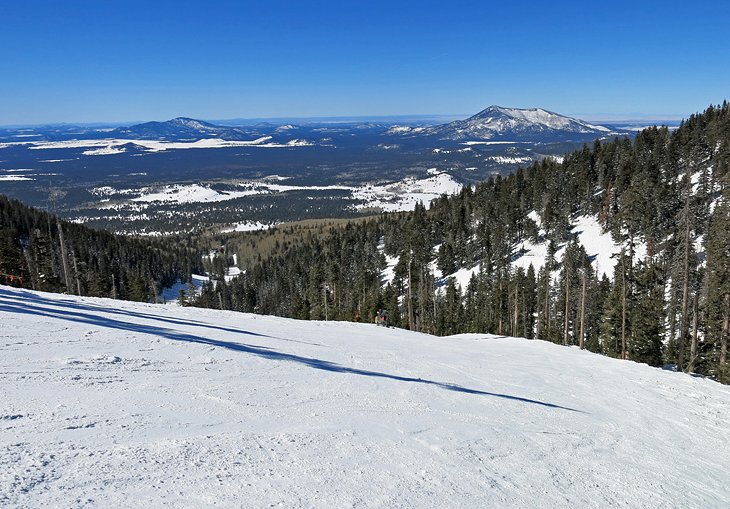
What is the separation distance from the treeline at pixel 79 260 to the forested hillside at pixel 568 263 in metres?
19.8

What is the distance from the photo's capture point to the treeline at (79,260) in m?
58.0

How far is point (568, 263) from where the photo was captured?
6012cm

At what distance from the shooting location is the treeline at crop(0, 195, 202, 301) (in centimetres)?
5800

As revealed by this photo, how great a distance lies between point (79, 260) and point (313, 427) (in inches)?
3736

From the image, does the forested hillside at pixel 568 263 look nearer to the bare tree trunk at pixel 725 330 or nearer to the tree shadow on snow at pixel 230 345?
the bare tree trunk at pixel 725 330

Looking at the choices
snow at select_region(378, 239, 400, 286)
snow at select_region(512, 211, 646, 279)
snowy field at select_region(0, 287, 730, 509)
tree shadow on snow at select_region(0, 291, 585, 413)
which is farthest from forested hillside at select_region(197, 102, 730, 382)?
tree shadow on snow at select_region(0, 291, 585, 413)

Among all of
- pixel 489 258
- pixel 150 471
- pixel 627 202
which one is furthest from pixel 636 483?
pixel 489 258

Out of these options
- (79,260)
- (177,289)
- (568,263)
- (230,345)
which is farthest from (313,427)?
(177,289)

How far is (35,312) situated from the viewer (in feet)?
52.0

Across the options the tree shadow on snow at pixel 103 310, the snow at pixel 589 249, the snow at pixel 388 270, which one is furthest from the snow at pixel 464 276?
the tree shadow on snow at pixel 103 310

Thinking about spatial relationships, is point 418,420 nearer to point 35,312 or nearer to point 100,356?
point 100,356

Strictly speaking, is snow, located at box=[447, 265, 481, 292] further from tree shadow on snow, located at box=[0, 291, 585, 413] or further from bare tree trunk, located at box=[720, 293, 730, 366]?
tree shadow on snow, located at box=[0, 291, 585, 413]

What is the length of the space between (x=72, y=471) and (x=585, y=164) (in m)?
108

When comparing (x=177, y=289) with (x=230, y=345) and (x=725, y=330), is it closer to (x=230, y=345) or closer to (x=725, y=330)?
(x=230, y=345)
